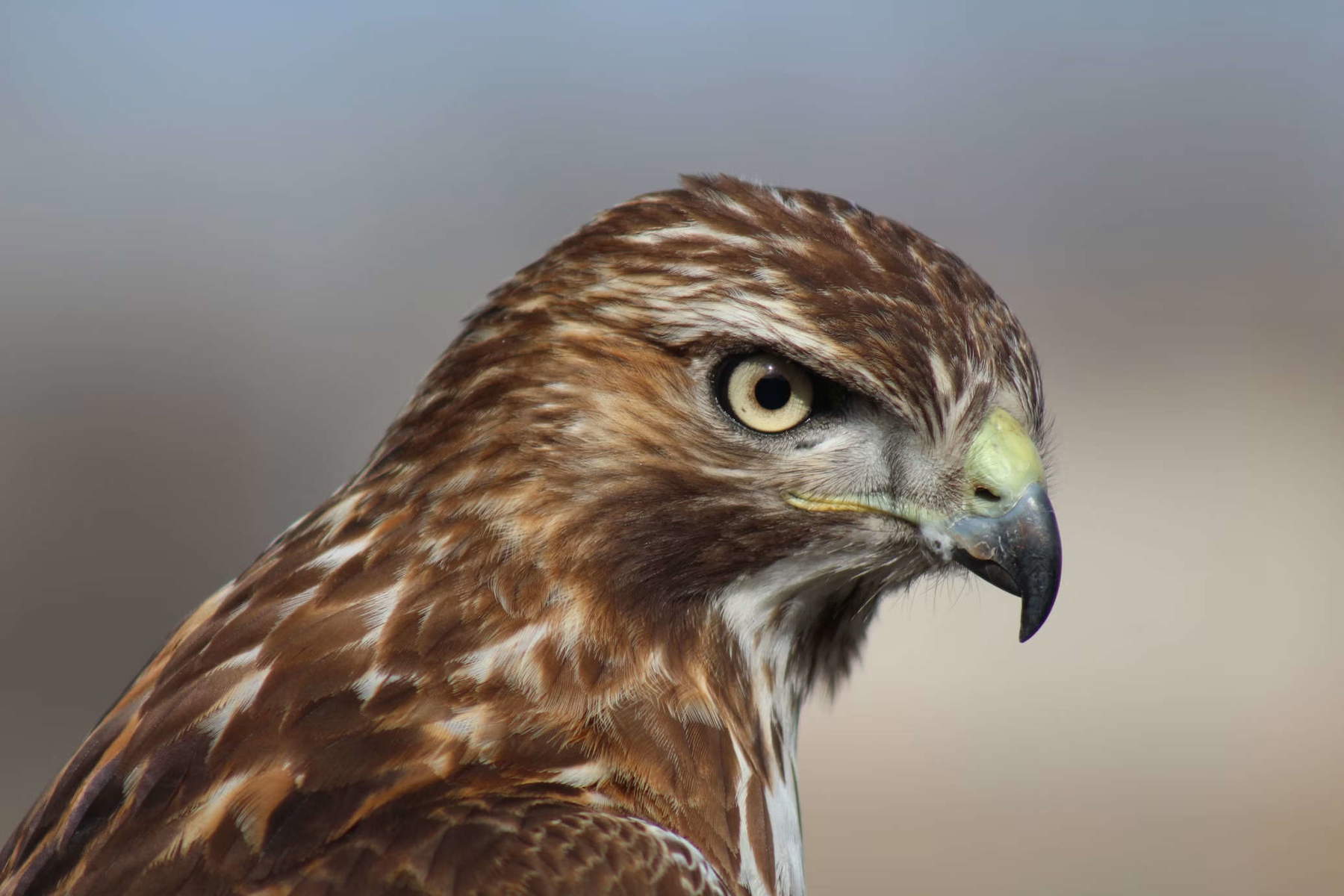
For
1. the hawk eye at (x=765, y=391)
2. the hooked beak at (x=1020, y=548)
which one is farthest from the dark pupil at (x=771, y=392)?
the hooked beak at (x=1020, y=548)

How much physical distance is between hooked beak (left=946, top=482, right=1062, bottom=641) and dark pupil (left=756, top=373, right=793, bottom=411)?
32 cm

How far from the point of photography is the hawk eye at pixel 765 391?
2.12m

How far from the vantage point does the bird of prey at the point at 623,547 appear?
195 cm

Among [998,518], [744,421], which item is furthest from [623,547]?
[998,518]

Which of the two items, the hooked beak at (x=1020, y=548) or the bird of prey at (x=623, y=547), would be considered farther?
the hooked beak at (x=1020, y=548)

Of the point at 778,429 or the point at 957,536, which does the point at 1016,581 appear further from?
the point at 778,429

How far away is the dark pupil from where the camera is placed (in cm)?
213

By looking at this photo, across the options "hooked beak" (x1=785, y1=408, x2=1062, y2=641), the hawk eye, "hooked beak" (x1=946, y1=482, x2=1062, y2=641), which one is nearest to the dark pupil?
the hawk eye

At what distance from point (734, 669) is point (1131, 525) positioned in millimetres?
10343

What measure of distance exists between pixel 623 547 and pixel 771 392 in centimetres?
31

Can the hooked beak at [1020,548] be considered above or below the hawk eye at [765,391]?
below

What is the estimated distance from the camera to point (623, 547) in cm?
212

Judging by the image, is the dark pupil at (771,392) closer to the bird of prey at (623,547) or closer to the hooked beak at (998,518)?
the bird of prey at (623,547)

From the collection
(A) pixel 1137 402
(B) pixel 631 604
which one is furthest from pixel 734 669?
(A) pixel 1137 402
